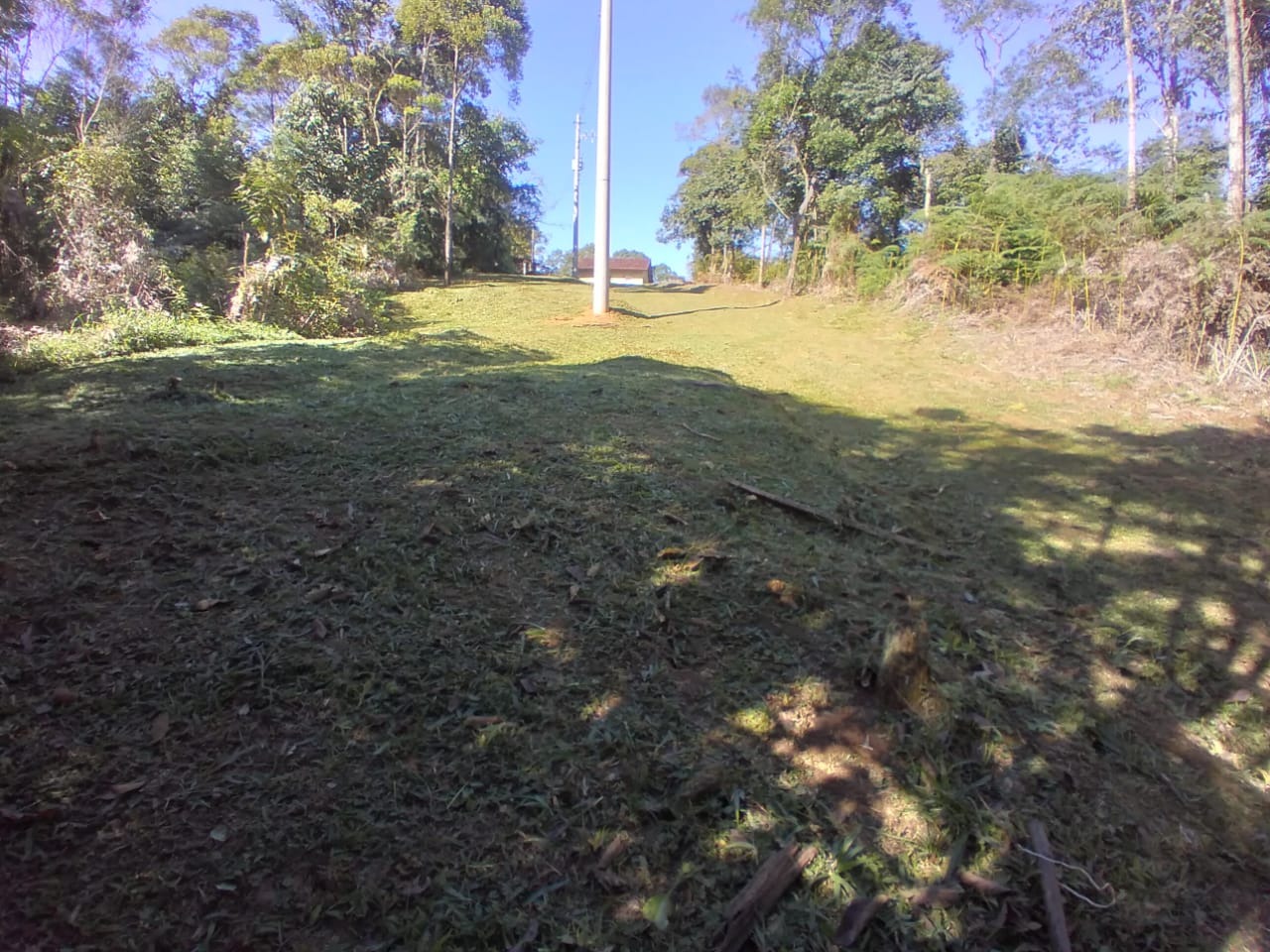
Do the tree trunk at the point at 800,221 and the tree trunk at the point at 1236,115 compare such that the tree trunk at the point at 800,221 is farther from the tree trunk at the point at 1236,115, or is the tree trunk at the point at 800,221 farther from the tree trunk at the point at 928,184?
the tree trunk at the point at 1236,115

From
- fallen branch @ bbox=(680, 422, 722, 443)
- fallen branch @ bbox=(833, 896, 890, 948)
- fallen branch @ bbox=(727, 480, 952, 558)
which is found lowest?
fallen branch @ bbox=(833, 896, 890, 948)

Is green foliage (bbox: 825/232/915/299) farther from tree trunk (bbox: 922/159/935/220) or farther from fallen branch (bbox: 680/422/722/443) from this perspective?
fallen branch (bbox: 680/422/722/443)

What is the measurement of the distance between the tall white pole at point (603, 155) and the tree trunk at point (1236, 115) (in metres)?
9.52

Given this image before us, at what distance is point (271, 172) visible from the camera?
1036cm

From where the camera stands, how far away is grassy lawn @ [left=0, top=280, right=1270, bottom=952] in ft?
4.89

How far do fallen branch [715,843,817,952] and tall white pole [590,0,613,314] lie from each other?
42.7 ft

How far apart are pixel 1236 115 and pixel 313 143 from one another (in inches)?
809

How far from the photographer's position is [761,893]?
59.8 inches

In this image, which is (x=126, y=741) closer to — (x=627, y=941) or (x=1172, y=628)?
(x=627, y=941)

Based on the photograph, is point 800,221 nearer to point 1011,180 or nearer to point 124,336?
point 1011,180

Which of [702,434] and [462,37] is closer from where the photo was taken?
[702,434]

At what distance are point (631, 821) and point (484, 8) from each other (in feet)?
73.5

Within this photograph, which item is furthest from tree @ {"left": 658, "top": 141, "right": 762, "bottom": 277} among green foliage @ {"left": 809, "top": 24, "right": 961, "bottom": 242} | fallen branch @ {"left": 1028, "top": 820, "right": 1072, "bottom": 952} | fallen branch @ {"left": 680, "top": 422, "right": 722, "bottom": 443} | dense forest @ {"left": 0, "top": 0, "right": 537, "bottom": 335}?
fallen branch @ {"left": 1028, "top": 820, "right": 1072, "bottom": 952}

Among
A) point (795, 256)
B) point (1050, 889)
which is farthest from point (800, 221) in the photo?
point (1050, 889)
